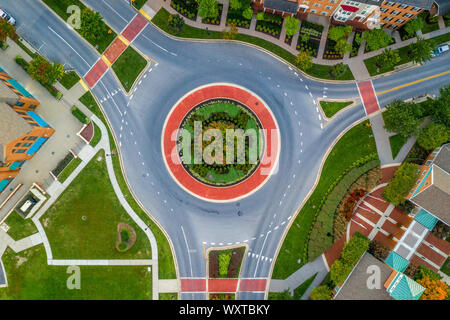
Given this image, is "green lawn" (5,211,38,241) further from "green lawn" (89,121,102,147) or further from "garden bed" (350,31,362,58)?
"garden bed" (350,31,362,58)

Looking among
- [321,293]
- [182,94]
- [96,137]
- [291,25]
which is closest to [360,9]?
[291,25]

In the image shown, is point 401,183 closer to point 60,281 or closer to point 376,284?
point 376,284

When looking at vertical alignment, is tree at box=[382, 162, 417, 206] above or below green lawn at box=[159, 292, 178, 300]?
above

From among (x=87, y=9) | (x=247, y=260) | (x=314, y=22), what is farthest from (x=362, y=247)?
(x=87, y=9)

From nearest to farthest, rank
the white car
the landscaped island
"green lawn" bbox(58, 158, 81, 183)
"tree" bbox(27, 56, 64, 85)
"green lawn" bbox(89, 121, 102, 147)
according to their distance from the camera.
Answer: "tree" bbox(27, 56, 64, 85) → the white car → "green lawn" bbox(58, 158, 81, 183) → "green lawn" bbox(89, 121, 102, 147) → the landscaped island

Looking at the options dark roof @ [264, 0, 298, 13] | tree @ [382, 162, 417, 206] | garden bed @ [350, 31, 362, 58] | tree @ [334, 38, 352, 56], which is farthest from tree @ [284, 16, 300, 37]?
tree @ [382, 162, 417, 206]

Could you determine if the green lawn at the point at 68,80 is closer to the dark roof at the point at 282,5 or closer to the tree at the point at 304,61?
the dark roof at the point at 282,5

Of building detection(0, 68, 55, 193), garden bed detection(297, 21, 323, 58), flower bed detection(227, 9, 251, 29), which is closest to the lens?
building detection(0, 68, 55, 193)
